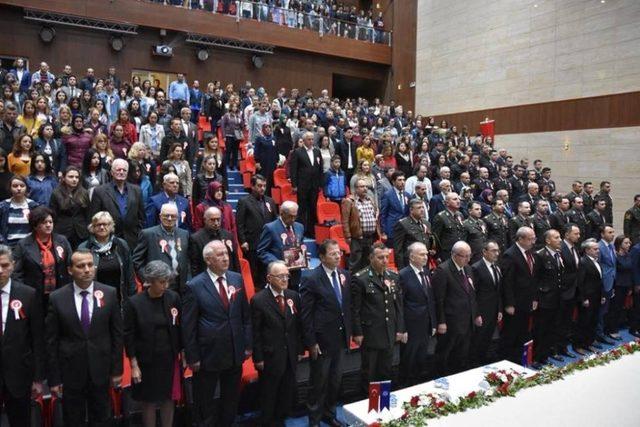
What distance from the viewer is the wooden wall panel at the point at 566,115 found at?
1235 centimetres

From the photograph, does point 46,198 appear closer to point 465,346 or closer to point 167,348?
point 167,348

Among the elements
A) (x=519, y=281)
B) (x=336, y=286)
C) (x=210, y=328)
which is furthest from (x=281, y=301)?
(x=519, y=281)

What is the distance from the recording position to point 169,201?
16.7ft

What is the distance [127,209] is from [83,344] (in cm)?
188

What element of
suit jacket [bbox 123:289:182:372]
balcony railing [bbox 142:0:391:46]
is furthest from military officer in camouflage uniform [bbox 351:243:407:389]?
balcony railing [bbox 142:0:391:46]

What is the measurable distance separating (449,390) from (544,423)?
823 millimetres

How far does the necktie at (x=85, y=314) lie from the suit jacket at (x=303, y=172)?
14.7ft

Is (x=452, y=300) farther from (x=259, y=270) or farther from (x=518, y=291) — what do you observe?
(x=259, y=270)

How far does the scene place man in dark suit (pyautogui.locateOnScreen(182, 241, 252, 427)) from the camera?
346 centimetres

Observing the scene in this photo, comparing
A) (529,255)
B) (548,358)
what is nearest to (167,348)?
(529,255)

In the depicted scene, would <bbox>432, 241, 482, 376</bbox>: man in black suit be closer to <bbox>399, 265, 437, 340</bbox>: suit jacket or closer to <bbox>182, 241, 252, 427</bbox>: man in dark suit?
<bbox>399, 265, 437, 340</bbox>: suit jacket

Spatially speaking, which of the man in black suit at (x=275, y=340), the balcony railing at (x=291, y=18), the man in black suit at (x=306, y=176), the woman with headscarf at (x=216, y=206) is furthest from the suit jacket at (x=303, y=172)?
the balcony railing at (x=291, y=18)

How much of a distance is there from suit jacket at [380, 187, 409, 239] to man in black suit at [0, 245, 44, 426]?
15.3 feet

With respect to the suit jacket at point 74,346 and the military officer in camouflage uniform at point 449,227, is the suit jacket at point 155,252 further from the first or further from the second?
the military officer in camouflage uniform at point 449,227
